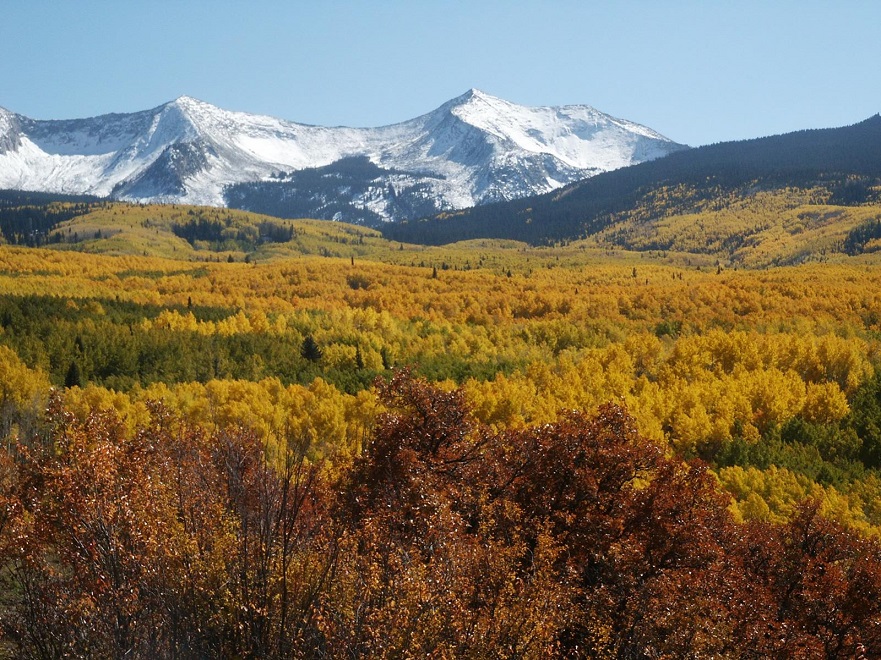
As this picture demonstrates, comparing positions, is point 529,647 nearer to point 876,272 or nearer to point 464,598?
point 464,598

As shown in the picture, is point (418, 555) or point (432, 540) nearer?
point (418, 555)

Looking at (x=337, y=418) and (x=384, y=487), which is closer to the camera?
(x=384, y=487)

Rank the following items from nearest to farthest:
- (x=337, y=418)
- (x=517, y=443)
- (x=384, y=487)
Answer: (x=384, y=487) < (x=517, y=443) < (x=337, y=418)

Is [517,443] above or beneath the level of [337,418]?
above

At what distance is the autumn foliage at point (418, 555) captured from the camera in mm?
18688

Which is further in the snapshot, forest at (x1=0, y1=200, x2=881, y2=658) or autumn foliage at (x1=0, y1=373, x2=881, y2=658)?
forest at (x1=0, y1=200, x2=881, y2=658)

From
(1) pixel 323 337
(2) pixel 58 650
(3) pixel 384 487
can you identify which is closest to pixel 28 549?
(2) pixel 58 650

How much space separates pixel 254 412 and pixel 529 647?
226 feet

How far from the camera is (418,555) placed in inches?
887

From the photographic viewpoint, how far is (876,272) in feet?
601

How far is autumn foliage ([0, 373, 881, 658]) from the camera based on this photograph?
61.3 feet

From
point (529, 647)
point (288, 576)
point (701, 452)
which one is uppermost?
point (288, 576)

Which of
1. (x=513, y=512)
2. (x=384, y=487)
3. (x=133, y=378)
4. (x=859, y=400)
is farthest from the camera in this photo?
(x=133, y=378)

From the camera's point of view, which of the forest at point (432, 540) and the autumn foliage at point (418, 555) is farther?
the forest at point (432, 540)
